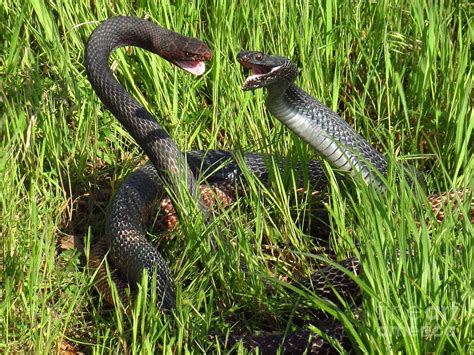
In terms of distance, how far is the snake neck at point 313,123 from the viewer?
460cm

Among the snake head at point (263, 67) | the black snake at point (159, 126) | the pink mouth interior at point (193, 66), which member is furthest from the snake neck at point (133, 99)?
the snake head at point (263, 67)

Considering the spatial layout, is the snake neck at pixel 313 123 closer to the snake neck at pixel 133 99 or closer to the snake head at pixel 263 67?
the snake head at pixel 263 67

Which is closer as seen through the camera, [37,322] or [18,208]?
[37,322]

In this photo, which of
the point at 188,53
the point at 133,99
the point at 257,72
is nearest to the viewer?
the point at 257,72

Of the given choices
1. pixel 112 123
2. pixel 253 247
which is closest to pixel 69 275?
pixel 253 247

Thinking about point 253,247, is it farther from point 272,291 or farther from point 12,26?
point 12,26

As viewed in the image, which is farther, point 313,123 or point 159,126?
point 159,126

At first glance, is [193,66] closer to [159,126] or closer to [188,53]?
[188,53]

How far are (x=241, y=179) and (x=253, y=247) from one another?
108 cm

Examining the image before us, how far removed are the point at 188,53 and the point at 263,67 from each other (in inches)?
15.4

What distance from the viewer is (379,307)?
3.16 metres

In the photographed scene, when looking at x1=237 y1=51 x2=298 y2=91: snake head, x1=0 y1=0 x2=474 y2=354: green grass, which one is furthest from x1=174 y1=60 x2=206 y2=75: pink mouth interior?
x1=0 y1=0 x2=474 y2=354: green grass

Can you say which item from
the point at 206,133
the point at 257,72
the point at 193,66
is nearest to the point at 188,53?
the point at 193,66

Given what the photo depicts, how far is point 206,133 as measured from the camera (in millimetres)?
5375
